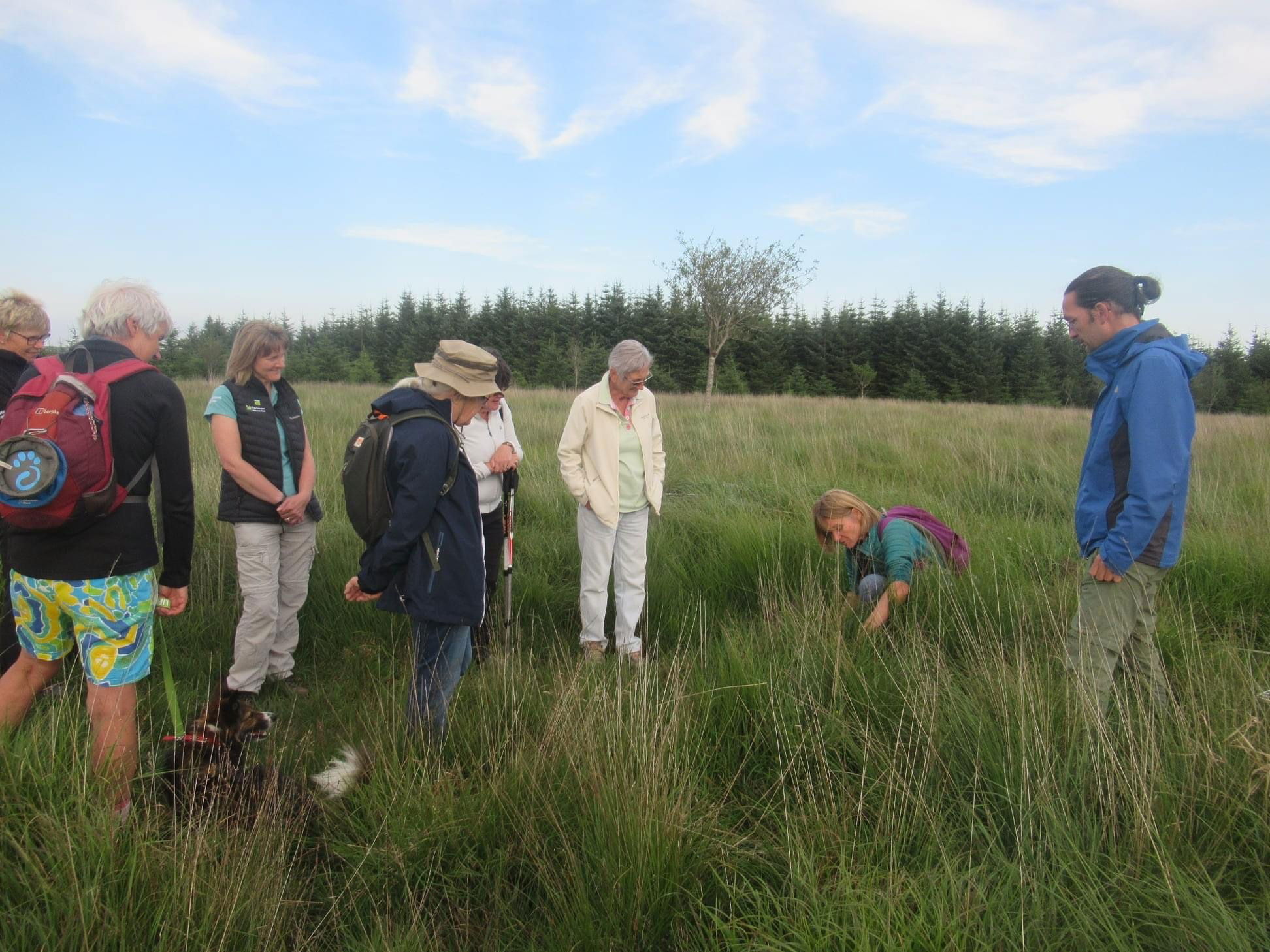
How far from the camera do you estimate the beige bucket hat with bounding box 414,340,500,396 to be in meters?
3.13

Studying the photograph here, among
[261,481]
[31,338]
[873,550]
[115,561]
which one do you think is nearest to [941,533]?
[873,550]

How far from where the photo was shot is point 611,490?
463cm

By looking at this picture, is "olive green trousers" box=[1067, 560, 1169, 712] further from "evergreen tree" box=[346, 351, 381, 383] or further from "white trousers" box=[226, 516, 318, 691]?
"evergreen tree" box=[346, 351, 381, 383]

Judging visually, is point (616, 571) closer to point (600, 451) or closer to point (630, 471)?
point (630, 471)

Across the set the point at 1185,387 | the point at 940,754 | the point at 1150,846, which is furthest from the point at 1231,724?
the point at 1185,387

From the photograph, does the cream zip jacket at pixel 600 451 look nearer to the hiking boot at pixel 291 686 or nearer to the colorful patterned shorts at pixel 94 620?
the hiking boot at pixel 291 686

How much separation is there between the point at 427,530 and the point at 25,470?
1.31m

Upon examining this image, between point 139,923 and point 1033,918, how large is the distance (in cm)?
239

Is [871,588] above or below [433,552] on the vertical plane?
below

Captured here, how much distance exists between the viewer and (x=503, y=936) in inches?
91.0

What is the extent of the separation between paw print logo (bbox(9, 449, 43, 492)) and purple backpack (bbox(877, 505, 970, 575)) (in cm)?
385

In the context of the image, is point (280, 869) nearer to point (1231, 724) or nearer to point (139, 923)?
point (139, 923)

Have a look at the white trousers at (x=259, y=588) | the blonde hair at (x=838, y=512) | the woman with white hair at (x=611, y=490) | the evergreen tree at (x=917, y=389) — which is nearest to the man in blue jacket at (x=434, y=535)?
the white trousers at (x=259, y=588)

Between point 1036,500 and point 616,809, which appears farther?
point 1036,500
